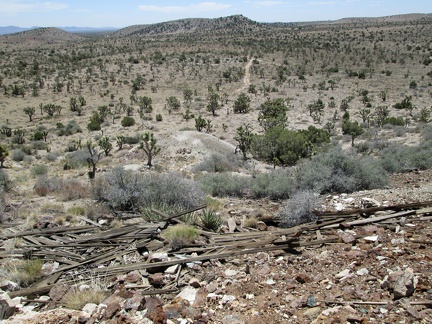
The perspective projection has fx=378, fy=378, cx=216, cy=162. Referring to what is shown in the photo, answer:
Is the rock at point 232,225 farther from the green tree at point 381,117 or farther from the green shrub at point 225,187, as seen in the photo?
the green tree at point 381,117

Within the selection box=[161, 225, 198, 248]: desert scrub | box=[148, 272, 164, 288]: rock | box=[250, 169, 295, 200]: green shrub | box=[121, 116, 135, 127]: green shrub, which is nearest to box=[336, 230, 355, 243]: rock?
box=[161, 225, 198, 248]: desert scrub

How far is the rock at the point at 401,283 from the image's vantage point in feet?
15.6

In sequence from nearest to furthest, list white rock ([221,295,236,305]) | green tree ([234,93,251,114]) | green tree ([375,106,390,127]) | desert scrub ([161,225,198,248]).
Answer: white rock ([221,295,236,305])
desert scrub ([161,225,198,248])
green tree ([375,106,390,127])
green tree ([234,93,251,114])

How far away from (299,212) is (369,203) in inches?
70.3

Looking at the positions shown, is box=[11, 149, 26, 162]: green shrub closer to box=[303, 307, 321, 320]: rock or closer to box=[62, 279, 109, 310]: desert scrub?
box=[62, 279, 109, 310]: desert scrub

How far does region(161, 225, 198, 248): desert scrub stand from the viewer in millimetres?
7105

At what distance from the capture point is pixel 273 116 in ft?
92.9

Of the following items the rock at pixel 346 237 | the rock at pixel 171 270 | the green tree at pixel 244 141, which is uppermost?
the rock at pixel 346 237

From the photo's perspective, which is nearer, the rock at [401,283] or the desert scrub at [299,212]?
the rock at [401,283]

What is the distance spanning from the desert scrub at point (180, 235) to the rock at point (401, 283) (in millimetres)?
3504

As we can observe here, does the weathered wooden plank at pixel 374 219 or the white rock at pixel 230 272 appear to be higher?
the weathered wooden plank at pixel 374 219

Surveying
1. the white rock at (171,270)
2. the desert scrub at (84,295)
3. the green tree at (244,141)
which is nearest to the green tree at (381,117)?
the green tree at (244,141)

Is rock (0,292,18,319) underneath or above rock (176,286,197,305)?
above

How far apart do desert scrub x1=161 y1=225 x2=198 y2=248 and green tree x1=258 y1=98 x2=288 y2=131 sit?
18189 mm
